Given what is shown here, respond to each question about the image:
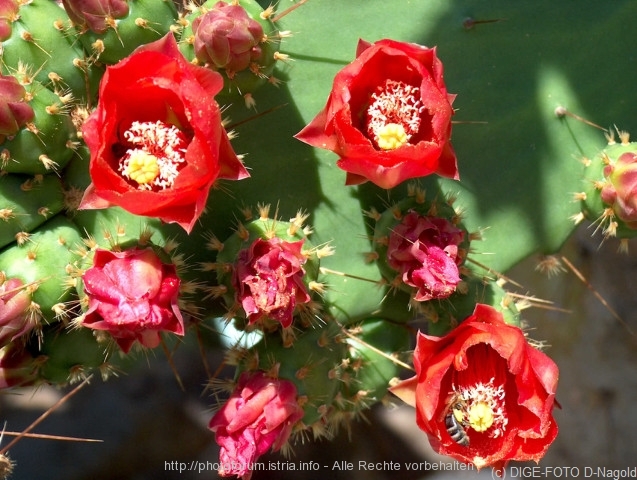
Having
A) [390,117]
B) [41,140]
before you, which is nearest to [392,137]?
[390,117]

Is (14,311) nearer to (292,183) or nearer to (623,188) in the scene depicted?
(292,183)

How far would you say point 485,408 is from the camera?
4.96ft

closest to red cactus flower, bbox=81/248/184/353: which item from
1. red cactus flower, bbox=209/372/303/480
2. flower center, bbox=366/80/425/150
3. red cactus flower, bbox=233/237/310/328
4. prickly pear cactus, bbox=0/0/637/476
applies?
prickly pear cactus, bbox=0/0/637/476

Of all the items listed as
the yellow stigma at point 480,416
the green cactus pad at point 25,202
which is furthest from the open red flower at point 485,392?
the green cactus pad at point 25,202

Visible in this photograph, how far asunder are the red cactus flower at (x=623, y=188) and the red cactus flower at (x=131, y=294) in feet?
3.27

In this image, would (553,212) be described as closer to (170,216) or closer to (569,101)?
(569,101)

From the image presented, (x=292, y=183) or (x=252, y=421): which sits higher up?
(x=292, y=183)

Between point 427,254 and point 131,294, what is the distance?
58 cm

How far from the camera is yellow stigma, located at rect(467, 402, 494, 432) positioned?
151cm

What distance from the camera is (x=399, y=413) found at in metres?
2.96

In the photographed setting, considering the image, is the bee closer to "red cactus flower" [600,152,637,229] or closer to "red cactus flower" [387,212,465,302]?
"red cactus flower" [387,212,465,302]

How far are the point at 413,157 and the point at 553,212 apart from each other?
0.70 m

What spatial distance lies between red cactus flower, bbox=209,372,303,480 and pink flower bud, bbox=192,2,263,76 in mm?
652

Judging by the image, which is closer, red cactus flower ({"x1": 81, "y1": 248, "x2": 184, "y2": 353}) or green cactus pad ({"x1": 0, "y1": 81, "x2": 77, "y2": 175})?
red cactus flower ({"x1": 81, "y1": 248, "x2": 184, "y2": 353})
